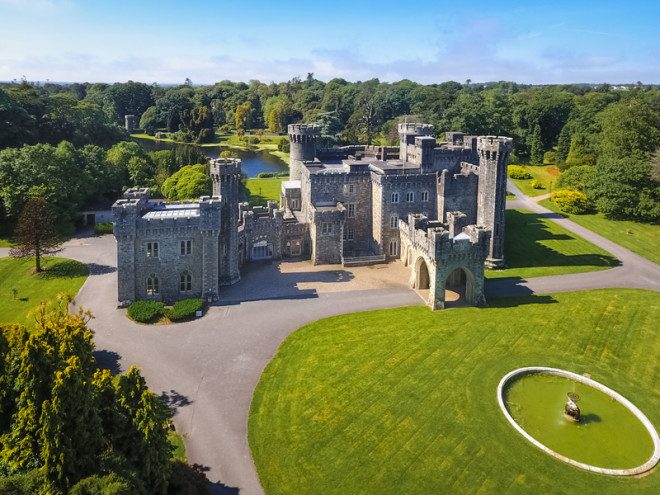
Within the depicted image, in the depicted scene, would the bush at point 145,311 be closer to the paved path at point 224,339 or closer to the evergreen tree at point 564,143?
the paved path at point 224,339

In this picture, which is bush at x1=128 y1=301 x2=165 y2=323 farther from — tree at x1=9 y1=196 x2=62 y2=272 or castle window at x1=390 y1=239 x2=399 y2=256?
castle window at x1=390 y1=239 x2=399 y2=256

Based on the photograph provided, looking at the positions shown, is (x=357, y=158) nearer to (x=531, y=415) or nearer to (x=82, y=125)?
(x=531, y=415)

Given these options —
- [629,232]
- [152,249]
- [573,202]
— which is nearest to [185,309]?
[152,249]

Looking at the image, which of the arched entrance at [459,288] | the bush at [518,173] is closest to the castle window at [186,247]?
the arched entrance at [459,288]

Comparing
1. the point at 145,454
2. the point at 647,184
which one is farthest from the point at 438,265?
the point at 647,184

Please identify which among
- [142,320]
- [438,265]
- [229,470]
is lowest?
[229,470]
